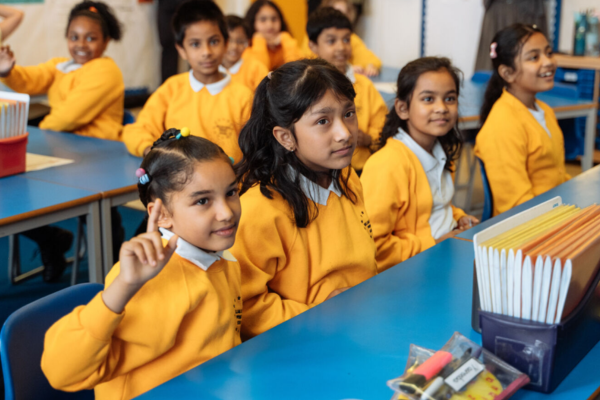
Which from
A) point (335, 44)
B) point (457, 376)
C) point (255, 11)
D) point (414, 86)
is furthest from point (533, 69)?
point (255, 11)

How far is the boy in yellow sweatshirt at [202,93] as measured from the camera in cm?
256

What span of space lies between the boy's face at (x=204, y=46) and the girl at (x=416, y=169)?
0.88 meters

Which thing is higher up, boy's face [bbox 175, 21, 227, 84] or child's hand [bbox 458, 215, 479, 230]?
boy's face [bbox 175, 21, 227, 84]

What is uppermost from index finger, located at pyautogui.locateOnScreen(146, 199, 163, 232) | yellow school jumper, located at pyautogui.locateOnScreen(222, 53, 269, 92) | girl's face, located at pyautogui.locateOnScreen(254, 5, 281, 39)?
A: girl's face, located at pyautogui.locateOnScreen(254, 5, 281, 39)

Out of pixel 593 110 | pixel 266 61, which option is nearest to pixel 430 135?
pixel 593 110

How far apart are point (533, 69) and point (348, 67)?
0.98 metres

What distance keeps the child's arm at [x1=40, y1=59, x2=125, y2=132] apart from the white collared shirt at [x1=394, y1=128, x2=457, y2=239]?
1.55 metres

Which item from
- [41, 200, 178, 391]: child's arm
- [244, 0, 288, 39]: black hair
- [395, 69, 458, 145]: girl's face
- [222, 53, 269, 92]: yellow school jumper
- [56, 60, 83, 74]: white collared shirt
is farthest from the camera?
[244, 0, 288, 39]: black hair

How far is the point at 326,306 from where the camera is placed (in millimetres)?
1176

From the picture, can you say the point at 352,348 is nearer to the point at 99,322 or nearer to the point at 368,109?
the point at 99,322

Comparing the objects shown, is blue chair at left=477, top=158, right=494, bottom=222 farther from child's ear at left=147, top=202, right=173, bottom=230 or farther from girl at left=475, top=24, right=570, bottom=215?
child's ear at left=147, top=202, right=173, bottom=230

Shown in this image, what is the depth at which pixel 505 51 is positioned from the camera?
8.11 feet

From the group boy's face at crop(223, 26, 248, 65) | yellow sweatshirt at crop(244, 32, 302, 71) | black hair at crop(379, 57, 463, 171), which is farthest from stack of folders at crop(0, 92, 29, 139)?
yellow sweatshirt at crop(244, 32, 302, 71)

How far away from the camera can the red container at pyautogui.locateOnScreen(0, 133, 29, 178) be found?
79.1 inches
